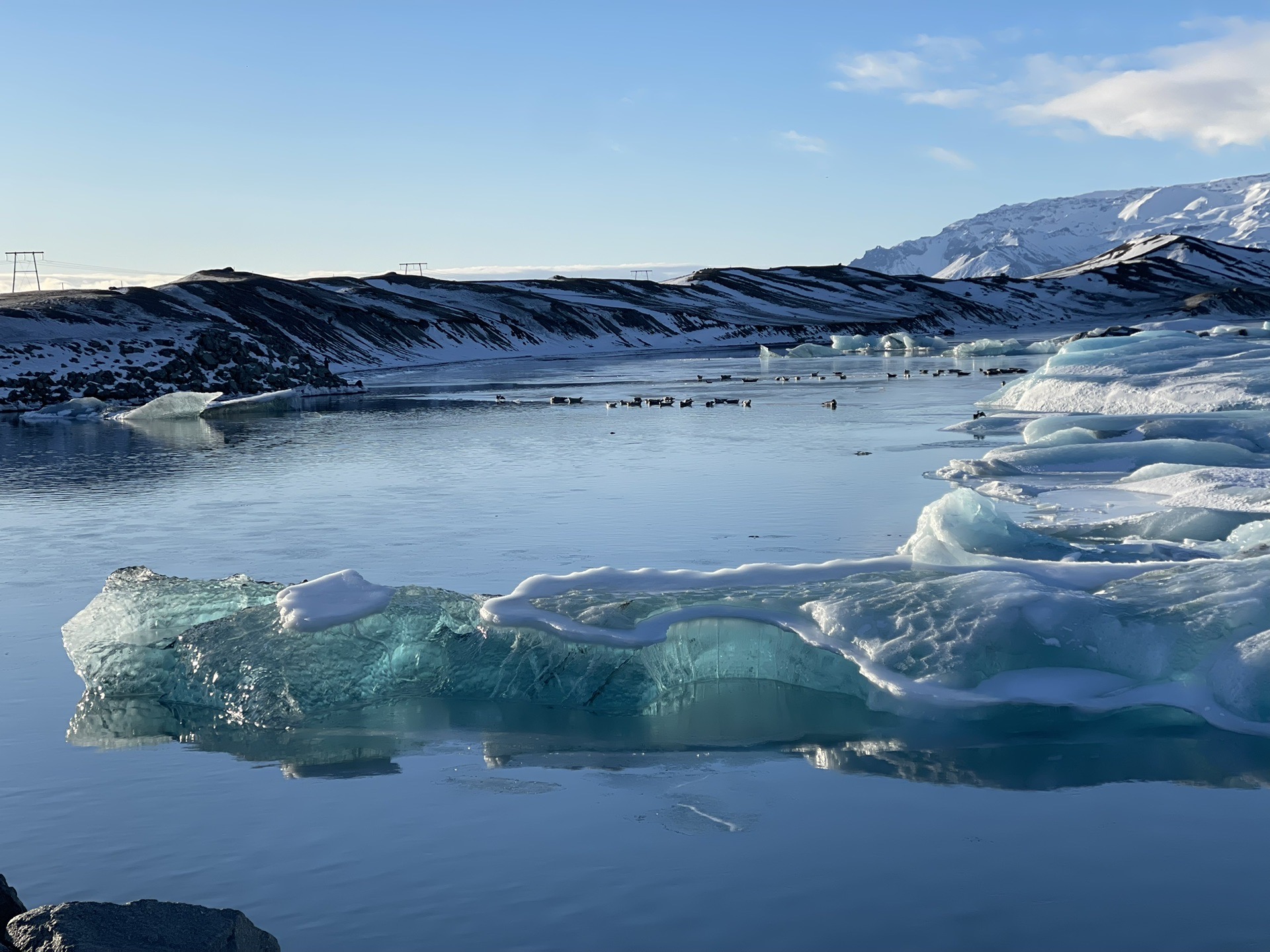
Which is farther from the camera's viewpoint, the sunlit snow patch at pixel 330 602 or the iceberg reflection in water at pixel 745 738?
the sunlit snow patch at pixel 330 602

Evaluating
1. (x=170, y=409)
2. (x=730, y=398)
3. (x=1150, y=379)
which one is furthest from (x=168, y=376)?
(x=1150, y=379)

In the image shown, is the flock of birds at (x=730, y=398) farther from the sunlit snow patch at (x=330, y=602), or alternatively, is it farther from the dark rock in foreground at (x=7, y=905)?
the dark rock in foreground at (x=7, y=905)

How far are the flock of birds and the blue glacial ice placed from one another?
19.7 meters

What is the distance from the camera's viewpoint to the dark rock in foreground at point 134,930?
4.05m

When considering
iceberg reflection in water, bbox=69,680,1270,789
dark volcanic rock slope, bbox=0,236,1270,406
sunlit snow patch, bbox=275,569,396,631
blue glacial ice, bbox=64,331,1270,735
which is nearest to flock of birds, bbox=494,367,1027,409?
dark volcanic rock slope, bbox=0,236,1270,406

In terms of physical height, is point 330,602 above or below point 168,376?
below

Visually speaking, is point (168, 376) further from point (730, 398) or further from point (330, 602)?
point (330, 602)

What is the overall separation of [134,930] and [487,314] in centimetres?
9856

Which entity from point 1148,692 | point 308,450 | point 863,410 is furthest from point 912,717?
point 863,410

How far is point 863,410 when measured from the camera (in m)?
30.7

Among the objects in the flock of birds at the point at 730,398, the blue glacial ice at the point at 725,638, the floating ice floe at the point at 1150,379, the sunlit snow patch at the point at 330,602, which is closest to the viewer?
the blue glacial ice at the point at 725,638

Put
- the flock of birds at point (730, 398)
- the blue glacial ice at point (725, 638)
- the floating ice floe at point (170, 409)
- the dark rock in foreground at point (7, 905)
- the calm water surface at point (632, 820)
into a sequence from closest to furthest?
1. the dark rock in foreground at point (7, 905)
2. the calm water surface at point (632, 820)
3. the blue glacial ice at point (725, 638)
4. the flock of birds at point (730, 398)
5. the floating ice floe at point (170, 409)

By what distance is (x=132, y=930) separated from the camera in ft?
13.7

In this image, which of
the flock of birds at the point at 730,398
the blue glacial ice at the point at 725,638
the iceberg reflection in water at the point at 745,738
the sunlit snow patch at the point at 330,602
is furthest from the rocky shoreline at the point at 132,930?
the flock of birds at the point at 730,398
